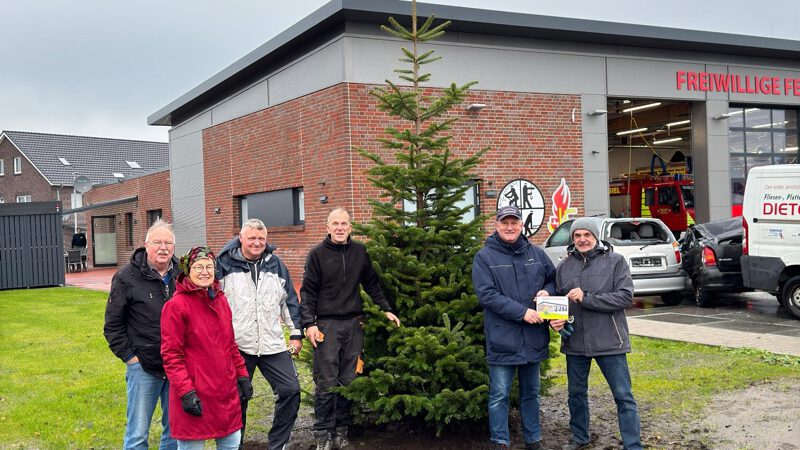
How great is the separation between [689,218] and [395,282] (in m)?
18.5

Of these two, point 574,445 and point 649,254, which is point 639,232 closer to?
point 649,254

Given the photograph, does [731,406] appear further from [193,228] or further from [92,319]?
[193,228]

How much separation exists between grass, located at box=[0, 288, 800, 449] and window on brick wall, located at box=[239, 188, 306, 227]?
740 centimetres

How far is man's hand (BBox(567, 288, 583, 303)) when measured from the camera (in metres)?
4.92

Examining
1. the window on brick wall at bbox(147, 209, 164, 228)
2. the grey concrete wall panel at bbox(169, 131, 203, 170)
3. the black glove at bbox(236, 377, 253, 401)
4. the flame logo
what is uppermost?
the grey concrete wall panel at bbox(169, 131, 203, 170)

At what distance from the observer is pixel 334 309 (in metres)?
5.23

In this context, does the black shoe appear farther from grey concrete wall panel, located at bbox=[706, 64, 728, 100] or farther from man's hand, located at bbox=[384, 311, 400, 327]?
grey concrete wall panel, located at bbox=[706, 64, 728, 100]

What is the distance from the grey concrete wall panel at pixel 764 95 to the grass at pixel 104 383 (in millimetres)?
13432

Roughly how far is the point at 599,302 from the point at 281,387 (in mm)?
2242

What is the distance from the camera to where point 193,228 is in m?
24.6

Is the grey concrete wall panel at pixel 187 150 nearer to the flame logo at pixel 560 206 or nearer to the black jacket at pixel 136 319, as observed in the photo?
the flame logo at pixel 560 206

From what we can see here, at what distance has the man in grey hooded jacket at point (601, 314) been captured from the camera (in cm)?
492

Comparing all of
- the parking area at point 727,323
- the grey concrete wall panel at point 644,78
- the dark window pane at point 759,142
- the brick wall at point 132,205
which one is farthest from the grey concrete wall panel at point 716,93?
the brick wall at point 132,205

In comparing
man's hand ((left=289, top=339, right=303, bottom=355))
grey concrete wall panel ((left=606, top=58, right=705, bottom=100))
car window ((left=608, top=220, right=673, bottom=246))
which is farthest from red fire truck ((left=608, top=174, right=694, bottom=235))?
man's hand ((left=289, top=339, right=303, bottom=355))
